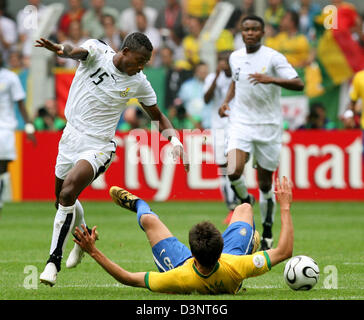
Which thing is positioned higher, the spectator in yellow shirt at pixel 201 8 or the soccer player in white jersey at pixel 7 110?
the spectator in yellow shirt at pixel 201 8

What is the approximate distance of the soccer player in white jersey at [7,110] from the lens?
50.1 ft

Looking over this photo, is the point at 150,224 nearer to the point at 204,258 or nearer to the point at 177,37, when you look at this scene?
the point at 204,258

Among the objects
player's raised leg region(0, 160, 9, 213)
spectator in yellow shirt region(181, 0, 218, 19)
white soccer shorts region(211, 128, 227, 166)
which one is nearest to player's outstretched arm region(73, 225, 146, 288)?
white soccer shorts region(211, 128, 227, 166)

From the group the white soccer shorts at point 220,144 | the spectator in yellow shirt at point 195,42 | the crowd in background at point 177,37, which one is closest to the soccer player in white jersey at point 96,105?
the white soccer shorts at point 220,144

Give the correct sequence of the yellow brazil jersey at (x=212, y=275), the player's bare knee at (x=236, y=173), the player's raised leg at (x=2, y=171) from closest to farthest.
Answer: the yellow brazil jersey at (x=212, y=275) → the player's bare knee at (x=236, y=173) → the player's raised leg at (x=2, y=171)

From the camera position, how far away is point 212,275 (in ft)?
23.7

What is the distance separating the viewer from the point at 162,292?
7406 mm

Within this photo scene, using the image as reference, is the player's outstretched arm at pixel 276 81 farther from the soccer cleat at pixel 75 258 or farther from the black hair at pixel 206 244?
the black hair at pixel 206 244

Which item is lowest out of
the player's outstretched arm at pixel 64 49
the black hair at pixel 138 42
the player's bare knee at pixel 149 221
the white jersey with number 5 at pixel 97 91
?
the player's bare knee at pixel 149 221

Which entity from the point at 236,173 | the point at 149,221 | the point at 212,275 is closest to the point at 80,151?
the point at 149,221

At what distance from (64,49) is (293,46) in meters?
12.2

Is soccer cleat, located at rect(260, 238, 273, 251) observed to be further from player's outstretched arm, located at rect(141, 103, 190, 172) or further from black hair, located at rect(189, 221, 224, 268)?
black hair, located at rect(189, 221, 224, 268)

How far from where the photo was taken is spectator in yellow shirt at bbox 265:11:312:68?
19.9 metres

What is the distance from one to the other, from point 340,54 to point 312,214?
5123mm
